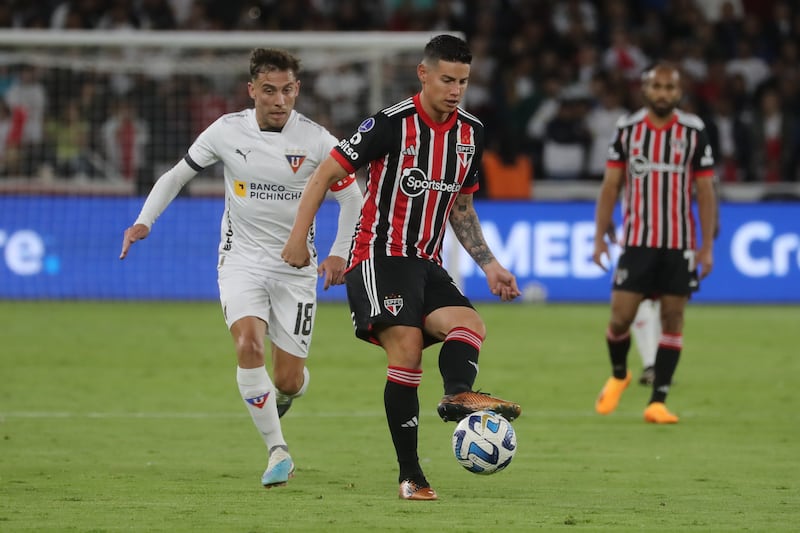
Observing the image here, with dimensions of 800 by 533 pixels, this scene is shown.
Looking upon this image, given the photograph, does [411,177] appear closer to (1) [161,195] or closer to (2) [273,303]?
(2) [273,303]

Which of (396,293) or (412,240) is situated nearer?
(396,293)

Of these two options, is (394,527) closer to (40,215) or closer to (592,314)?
(592,314)

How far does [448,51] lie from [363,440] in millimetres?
2994

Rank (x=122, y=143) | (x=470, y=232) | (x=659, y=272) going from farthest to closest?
(x=122, y=143), (x=659, y=272), (x=470, y=232)

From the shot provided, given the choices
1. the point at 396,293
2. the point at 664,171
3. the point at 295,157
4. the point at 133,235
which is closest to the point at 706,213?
the point at 664,171

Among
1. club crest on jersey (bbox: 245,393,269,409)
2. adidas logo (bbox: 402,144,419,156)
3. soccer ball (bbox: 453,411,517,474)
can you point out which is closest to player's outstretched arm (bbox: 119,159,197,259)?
club crest on jersey (bbox: 245,393,269,409)

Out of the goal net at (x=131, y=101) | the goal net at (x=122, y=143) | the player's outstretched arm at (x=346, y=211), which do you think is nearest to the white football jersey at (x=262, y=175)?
the player's outstretched arm at (x=346, y=211)

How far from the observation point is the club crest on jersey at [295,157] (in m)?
7.69

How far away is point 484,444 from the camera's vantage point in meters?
6.39

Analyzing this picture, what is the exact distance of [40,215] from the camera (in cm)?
1761

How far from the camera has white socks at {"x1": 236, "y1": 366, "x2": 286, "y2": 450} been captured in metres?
7.34

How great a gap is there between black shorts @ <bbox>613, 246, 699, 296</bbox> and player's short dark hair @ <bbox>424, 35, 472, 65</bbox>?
352 cm

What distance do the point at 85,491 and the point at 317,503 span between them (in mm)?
1157

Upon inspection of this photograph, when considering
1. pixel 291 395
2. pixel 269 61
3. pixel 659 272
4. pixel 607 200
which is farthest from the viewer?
pixel 607 200
